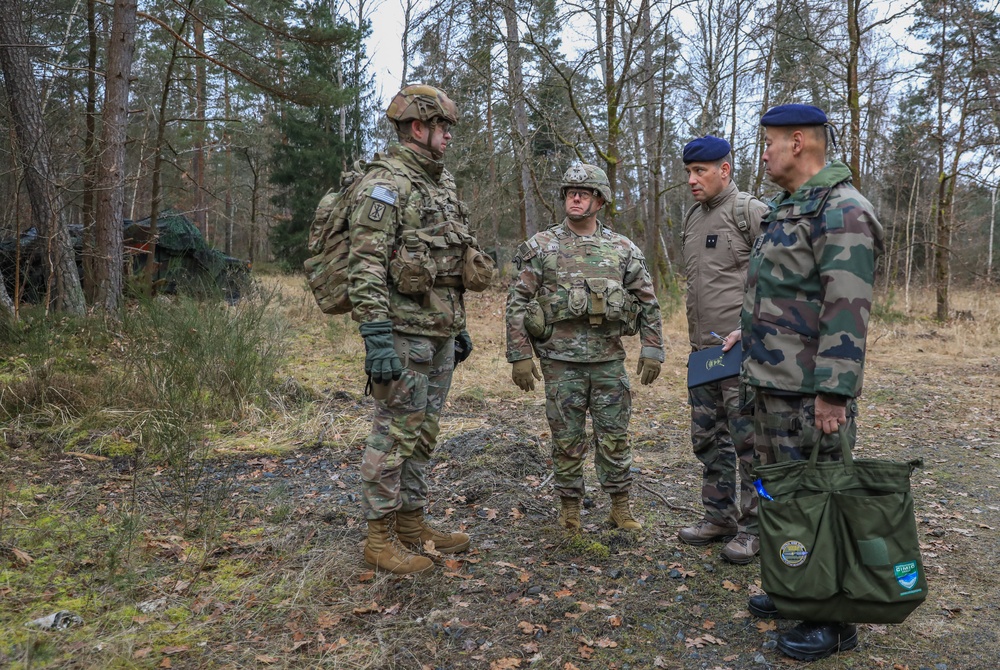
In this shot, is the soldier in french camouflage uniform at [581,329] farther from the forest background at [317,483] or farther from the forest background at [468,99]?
the forest background at [468,99]

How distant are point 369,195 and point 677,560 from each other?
2.72 meters

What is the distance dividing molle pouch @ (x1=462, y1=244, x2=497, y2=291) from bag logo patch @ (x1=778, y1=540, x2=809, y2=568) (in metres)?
1.95

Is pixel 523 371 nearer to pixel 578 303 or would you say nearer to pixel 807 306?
pixel 578 303

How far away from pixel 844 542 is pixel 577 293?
6.34 ft

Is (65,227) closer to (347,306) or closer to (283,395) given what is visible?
(283,395)

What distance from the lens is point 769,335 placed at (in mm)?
2730

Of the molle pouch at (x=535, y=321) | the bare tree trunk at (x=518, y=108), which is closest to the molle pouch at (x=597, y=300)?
the molle pouch at (x=535, y=321)

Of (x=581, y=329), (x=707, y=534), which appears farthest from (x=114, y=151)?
(x=707, y=534)

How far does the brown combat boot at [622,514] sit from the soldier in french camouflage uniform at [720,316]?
1.04 feet

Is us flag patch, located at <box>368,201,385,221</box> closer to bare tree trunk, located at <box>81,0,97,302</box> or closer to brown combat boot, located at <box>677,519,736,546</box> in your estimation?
brown combat boot, located at <box>677,519,736,546</box>

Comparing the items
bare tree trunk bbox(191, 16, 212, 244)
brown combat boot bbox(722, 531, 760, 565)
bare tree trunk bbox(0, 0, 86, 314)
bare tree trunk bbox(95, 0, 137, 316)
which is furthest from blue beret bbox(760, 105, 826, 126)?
bare tree trunk bbox(191, 16, 212, 244)

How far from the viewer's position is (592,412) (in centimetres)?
396

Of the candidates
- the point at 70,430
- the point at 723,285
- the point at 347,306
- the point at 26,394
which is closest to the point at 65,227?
the point at 26,394

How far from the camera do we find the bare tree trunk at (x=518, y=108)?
9.13 metres
